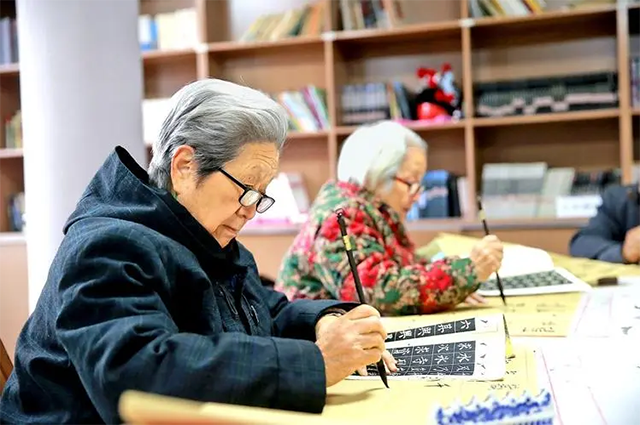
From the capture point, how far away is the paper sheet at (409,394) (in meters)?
1.04

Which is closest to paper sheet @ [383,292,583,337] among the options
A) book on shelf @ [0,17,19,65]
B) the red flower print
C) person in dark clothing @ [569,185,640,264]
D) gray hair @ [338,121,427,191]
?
the red flower print

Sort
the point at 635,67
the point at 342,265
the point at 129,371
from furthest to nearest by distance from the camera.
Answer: the point at 635,67, the point at 342,265, the point at 129,371

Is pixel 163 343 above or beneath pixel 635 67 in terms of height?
beneath

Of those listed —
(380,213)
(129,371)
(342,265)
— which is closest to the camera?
(129,371)

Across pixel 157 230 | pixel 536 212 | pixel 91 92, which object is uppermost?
pixel 91 92

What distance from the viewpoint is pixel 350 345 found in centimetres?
108

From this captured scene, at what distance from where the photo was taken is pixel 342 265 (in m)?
1.92

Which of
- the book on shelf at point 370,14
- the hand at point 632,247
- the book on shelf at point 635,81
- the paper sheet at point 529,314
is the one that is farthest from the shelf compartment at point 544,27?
the paper sheet at point 529,314

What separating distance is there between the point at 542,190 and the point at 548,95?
48 cm

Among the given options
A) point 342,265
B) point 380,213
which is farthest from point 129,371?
point 380,213

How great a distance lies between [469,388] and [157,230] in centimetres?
51

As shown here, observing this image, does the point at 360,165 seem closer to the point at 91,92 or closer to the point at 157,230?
the point at 91,92

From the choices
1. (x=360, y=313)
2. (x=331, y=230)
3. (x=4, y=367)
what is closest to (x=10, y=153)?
(x=331, y=230)

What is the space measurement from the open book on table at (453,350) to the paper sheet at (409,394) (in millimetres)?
34
